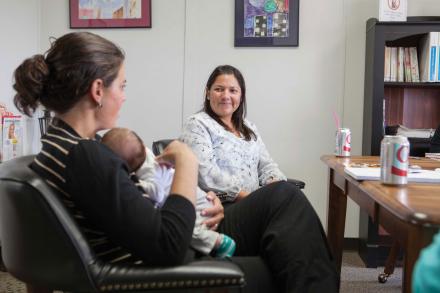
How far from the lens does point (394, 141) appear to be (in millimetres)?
1112

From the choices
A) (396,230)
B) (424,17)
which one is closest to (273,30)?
(424,17)

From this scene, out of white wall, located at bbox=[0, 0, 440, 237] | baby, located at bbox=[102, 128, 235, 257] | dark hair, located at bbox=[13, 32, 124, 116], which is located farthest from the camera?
white wall, located at bbox=[0, 0, 440, 237]

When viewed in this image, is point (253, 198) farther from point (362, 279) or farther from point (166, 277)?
point (362, 279)

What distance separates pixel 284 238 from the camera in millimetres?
1284

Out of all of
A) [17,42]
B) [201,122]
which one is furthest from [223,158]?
[17,42]

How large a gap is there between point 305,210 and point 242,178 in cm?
70

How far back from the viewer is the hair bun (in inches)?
40.4

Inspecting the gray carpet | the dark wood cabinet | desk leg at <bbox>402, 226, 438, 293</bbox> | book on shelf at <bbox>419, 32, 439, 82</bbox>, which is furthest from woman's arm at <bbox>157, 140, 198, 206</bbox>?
book on shelf at <bbox>419, 32, 439, 82</bbox>

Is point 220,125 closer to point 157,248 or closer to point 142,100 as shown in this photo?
point 142,100

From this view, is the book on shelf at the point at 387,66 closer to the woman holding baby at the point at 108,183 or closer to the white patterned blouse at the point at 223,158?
the white patterned blouse at the point at 223,158

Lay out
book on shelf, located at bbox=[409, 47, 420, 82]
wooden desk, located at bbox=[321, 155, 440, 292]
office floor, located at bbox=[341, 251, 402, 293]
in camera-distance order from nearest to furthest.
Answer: wooden desk, located at bbox=[321, 155, 440, 292], office floor, located at bbox=[341, 251, 402, 293], book on shelf, located at bbox=[409, 47, 420, 82]

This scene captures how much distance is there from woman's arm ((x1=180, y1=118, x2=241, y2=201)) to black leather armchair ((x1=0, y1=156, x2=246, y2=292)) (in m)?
1.01

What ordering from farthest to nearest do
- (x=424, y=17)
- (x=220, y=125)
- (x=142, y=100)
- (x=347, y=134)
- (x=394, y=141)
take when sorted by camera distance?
(x=142, y=100) < (x=424, y=17) < (x=220, y=125) < (x=347, y=134) < (x=394, y=141)

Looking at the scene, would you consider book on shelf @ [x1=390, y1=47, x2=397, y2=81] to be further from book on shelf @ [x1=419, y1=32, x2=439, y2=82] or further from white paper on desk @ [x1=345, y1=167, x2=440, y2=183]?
white paper on desk @ [x1=345, y1=167, x2=440, y2=183]
